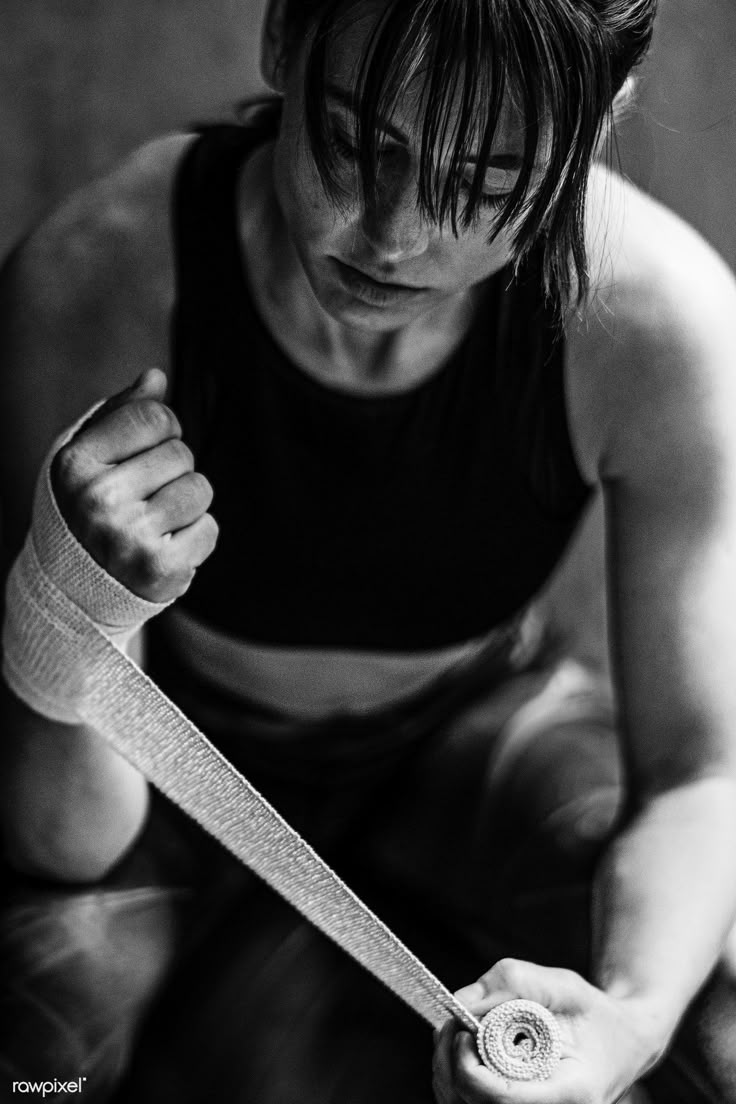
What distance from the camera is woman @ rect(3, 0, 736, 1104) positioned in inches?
23.5

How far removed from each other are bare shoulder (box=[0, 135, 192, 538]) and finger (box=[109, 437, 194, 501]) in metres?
0.14

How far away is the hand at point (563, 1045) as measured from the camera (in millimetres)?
577

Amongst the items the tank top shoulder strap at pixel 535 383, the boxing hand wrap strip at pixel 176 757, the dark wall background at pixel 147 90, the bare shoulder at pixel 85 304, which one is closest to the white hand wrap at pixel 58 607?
the boxing hand wrap strip at pixel 176 757

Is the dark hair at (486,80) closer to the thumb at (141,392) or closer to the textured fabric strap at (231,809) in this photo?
the thumb at (141,392)

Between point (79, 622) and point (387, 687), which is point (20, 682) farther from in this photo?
point (387, 687)

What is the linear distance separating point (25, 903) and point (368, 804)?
22cm

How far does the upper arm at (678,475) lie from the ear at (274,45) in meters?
0.20

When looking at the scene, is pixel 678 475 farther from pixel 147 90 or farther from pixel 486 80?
pixel 147 90

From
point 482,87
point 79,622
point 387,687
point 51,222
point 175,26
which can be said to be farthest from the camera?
point 175,26

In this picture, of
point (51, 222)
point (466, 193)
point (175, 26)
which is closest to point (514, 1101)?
point (466, 193)

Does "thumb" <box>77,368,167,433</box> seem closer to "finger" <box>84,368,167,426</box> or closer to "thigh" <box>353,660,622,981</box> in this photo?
"finger" <box>84,368,167,426</box>

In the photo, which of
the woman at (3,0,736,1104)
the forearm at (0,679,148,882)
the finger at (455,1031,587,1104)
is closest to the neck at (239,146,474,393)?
the woman at (3,0,736,1104)

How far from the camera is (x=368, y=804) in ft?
2.76

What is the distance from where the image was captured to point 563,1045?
59 centimetres
